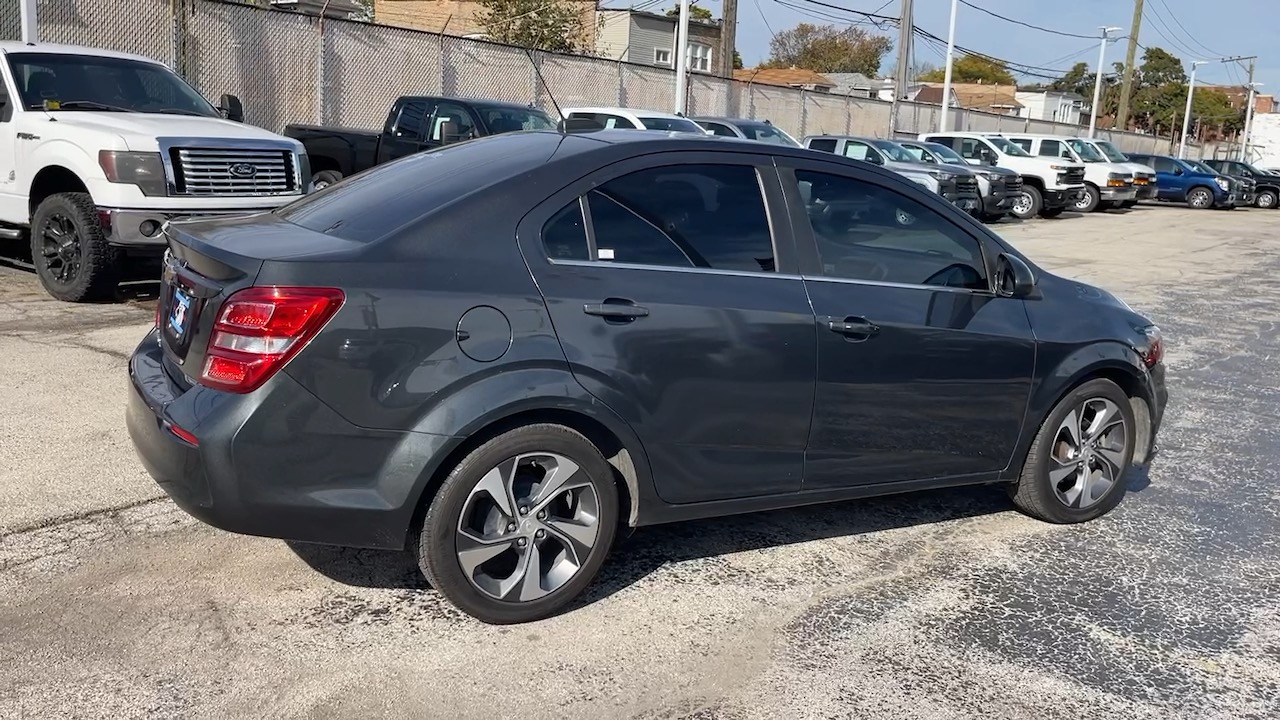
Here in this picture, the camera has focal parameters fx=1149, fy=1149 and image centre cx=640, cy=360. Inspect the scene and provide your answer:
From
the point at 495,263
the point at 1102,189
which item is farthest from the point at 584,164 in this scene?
the point at 1102,189

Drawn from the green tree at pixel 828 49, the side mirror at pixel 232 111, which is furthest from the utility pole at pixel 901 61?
the green tree at pixel 828 49

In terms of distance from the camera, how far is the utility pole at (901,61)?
Answer: 37469 mm

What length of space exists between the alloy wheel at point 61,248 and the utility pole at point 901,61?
31337mm

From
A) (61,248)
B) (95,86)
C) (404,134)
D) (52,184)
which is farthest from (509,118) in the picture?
(61,248)

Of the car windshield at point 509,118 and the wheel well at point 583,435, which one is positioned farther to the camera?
the car windshield at point 509,118

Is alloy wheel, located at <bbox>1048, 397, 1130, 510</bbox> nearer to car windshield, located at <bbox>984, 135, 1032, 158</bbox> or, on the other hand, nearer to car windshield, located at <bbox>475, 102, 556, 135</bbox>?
car windshield, located at <bbox>475, 102, 556, 135</bbox>

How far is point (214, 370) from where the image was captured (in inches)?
140

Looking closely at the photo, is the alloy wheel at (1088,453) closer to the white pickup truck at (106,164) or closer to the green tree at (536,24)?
the white pickup truck at (106,164)

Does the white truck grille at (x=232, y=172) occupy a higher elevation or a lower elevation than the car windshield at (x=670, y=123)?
Answer: lower

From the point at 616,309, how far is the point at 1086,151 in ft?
96.6

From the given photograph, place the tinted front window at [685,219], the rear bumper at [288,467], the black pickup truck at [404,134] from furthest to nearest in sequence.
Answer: the black pickup truck at [404,134]
the tinted front window at [685,219]
the rear bumper at [288,467]

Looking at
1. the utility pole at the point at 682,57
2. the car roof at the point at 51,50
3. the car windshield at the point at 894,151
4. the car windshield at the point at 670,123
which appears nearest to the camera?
the car roof at the point at 51,50

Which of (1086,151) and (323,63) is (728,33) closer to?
(1086,151)

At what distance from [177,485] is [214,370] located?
395 millimetres
